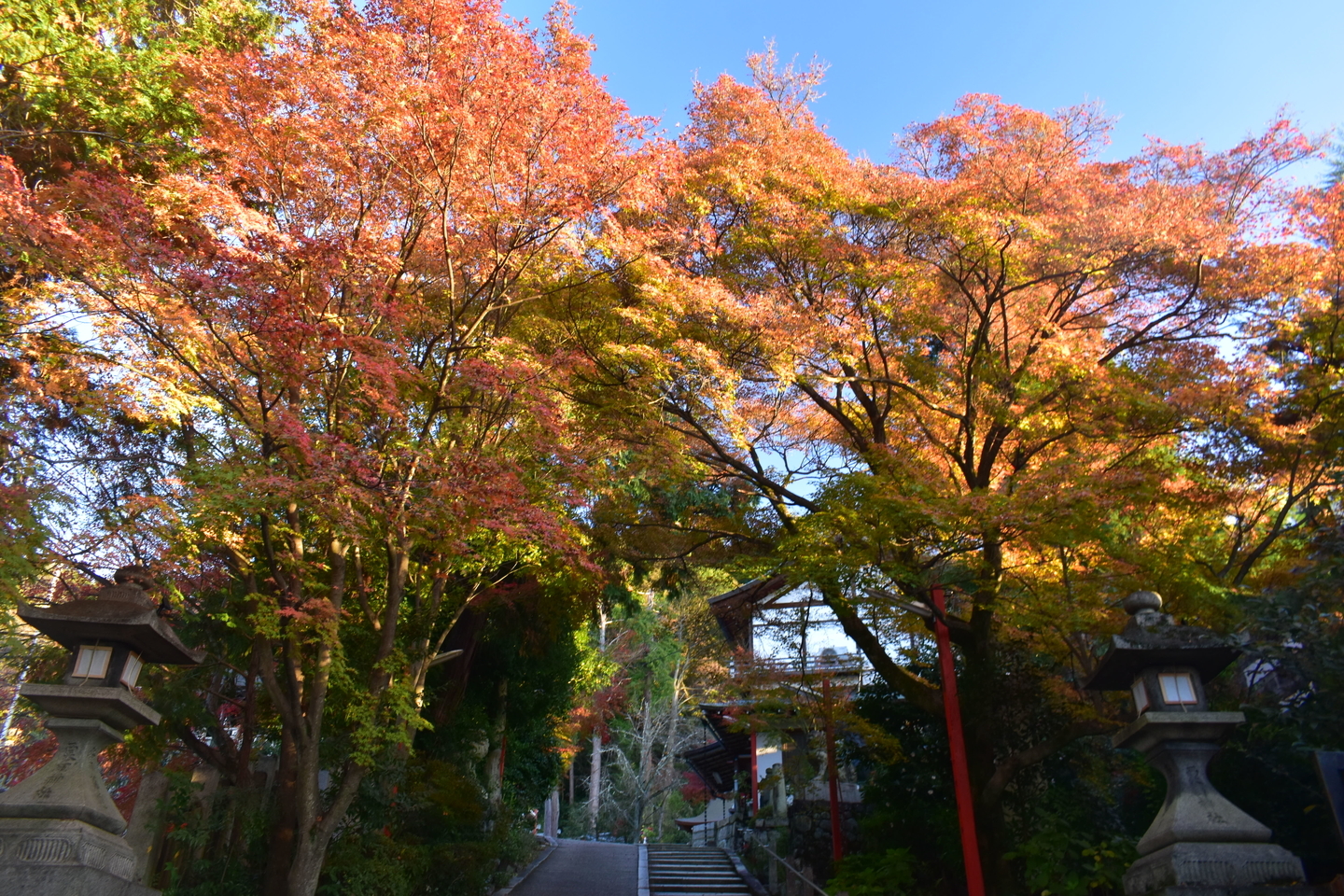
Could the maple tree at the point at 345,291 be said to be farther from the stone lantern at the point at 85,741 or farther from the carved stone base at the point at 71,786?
the carved stone base at the point at 71,786

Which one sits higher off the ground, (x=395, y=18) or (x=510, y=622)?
(x=395, y=18)

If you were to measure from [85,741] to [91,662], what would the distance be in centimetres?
60

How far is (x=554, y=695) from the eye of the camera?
56.6 feet

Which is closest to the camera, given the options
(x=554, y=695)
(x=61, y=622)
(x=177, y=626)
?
(x=61, y=622)

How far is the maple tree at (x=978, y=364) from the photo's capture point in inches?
345

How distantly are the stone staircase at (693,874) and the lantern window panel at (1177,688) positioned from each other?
1101 cm

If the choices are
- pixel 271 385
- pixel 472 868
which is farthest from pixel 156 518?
pixel 472 868

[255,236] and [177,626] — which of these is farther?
[177,626]

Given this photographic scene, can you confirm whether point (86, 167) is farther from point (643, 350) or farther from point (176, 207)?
point (643, 350)

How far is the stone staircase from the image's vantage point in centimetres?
1505

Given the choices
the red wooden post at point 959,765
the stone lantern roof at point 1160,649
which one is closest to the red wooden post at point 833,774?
the red wooden post at point 959,765

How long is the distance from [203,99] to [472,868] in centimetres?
1102

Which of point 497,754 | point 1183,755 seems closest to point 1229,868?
point 1183,755

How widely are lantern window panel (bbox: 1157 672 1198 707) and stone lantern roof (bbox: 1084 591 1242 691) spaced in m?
0.08
